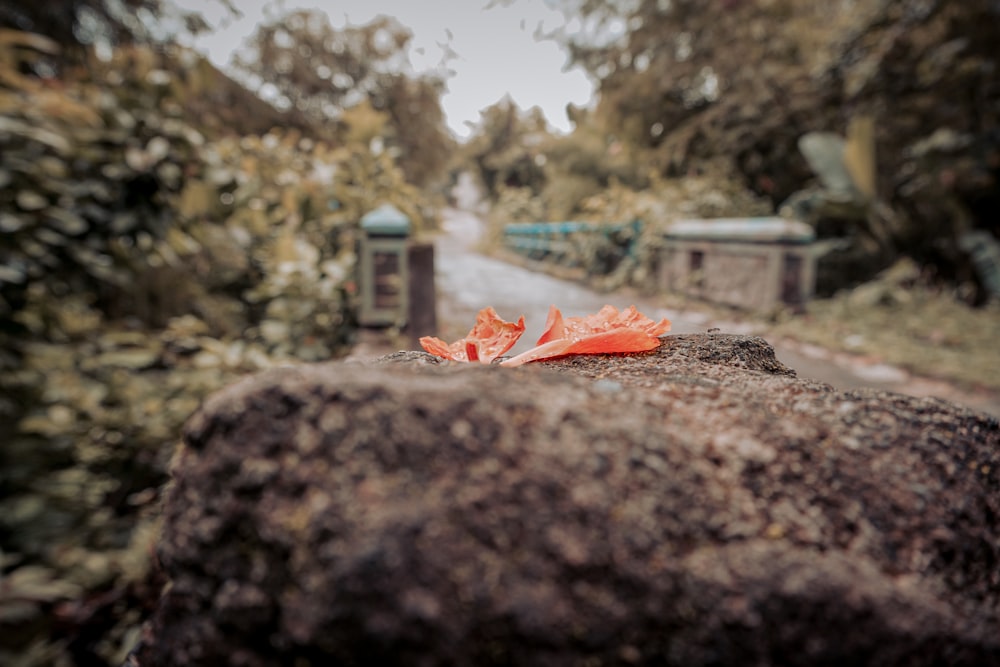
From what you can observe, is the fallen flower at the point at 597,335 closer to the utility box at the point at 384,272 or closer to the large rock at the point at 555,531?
the large rock at the point at 555,531

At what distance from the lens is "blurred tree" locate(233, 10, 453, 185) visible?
1595 cm

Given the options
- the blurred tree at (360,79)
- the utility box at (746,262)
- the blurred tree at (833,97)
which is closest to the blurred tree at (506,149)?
the blurred tree at (360,79)

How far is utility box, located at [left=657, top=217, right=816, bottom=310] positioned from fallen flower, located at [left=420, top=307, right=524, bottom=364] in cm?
545

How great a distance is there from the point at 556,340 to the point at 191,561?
534 mm

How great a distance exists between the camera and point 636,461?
48 centimetres

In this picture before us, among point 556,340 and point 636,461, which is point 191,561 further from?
point 556,340

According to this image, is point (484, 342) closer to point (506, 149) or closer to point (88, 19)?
point (88, 19)

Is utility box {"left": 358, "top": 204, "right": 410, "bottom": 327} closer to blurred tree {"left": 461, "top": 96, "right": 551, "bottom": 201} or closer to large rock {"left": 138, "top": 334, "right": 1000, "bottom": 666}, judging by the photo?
large rock {"left": 138, "top": 334, "right": 1000, "bottom": 666}

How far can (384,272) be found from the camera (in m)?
4.20

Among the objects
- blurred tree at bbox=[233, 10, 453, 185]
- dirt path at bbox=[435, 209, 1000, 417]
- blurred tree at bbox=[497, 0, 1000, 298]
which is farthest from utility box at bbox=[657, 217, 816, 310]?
blurred tree at bbox=[233, 10, 453, 185]

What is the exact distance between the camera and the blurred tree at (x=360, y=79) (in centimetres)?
1595

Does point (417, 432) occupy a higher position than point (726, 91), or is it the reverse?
point (726, 91)

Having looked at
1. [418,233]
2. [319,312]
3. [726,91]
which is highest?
[726,91]

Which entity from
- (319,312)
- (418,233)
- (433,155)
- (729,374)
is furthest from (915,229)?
(433,155)
